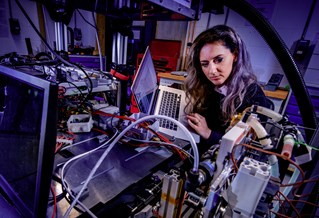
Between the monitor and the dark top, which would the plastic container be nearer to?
the monitor

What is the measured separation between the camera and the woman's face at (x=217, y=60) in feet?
3.56

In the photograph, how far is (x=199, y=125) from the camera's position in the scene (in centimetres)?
104

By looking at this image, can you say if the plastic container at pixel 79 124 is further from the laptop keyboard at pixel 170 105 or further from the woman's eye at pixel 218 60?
the woman's eye at pixel 218 60

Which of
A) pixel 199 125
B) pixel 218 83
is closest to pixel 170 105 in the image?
pixel 199 125

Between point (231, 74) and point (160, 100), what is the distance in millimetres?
526

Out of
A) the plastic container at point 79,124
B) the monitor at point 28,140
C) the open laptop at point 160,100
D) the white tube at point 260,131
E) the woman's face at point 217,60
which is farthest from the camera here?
the woman's face at point 217,60

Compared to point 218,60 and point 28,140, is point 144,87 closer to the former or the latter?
point 218,60

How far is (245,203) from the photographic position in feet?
1.08

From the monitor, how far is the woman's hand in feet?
2.68

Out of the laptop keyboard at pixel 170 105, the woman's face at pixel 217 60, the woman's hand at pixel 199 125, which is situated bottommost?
the woman's hand at pixel 199 125

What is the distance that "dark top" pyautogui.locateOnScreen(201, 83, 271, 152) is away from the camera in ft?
3.83

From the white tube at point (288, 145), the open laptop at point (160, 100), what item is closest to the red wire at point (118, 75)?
the open laptop at point (160, 100)

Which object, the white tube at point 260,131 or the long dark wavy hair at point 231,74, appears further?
the long dark wavy hair at point 231,74

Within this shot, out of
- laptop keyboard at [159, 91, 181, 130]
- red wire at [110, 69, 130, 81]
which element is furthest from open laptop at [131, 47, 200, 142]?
→ red wire at [110, 69, 130, 81]
